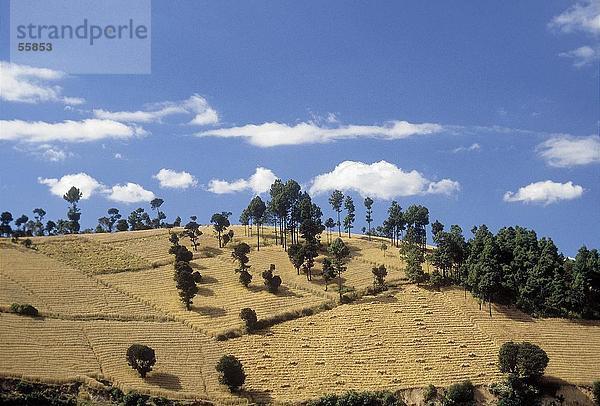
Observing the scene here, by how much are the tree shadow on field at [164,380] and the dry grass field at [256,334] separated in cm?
21

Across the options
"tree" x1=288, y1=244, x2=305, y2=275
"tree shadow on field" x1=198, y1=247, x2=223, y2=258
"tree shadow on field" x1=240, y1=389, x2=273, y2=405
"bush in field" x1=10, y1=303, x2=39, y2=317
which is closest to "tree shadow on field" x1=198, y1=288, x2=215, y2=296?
"tree shadow on field" x1=198, y1=247, x2=223, y2=258

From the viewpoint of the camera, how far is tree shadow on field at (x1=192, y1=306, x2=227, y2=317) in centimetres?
10181

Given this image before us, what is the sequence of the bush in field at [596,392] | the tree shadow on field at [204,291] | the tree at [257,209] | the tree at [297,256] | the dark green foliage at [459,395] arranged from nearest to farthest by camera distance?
the dark green foliage at [459,395] → the bush in field at [596,392] → the tree shadow on field at [204,291] → the tree at [297,256] → the tree at [257,209]

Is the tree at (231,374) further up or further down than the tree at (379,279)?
further down

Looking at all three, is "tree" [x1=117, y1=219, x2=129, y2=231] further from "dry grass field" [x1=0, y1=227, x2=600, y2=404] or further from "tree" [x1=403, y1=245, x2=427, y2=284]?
"tree" [x1=403, y1=245, x2=427, y2=284]

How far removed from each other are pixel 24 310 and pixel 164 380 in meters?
28.2

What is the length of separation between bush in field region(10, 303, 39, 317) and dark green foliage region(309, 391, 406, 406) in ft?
151

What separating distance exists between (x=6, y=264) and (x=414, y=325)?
77502 mm

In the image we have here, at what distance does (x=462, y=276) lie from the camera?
111m

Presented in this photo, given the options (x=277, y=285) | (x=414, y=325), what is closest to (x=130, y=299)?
(x=277, y=285)

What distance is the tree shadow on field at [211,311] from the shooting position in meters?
102

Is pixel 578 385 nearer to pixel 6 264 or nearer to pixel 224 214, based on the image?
pixel 224 214

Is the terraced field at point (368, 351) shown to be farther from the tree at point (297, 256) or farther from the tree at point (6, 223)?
the tree at point (6, 223)

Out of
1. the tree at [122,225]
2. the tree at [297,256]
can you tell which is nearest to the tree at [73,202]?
the tree at [122,225]
